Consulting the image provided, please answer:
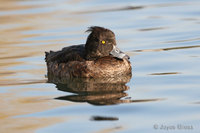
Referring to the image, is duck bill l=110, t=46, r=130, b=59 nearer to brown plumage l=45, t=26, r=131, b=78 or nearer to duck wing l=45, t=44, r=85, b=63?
brown plumage l=45, t=26, r=131, b=78

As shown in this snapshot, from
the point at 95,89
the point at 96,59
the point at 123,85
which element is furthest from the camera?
the point at 96,59

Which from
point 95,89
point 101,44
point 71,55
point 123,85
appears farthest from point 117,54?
point 95,89

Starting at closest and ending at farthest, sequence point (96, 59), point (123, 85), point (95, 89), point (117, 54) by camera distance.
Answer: point (95, 89)
point (123, 85)
point (117, 54)
point (96, 59)

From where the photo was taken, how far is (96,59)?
10.7m

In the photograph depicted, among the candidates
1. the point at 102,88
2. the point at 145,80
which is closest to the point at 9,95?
the point at 102,88

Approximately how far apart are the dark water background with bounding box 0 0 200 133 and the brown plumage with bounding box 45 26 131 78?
35 cm

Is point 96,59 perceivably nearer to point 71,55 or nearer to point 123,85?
point 71,55

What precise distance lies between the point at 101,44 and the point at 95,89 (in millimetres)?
1346

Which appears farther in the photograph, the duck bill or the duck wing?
the duck wing

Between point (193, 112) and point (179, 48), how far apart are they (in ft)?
15.9

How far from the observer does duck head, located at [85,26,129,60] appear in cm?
1054

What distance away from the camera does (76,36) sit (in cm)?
1465

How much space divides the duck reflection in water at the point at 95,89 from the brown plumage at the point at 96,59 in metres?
0.14

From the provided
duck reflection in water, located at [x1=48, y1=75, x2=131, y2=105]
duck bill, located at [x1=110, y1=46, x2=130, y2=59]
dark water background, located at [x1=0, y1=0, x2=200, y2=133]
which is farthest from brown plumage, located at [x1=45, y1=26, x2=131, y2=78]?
dark water background, located at [x1=0, y1=0, x2=200, y2=133]
